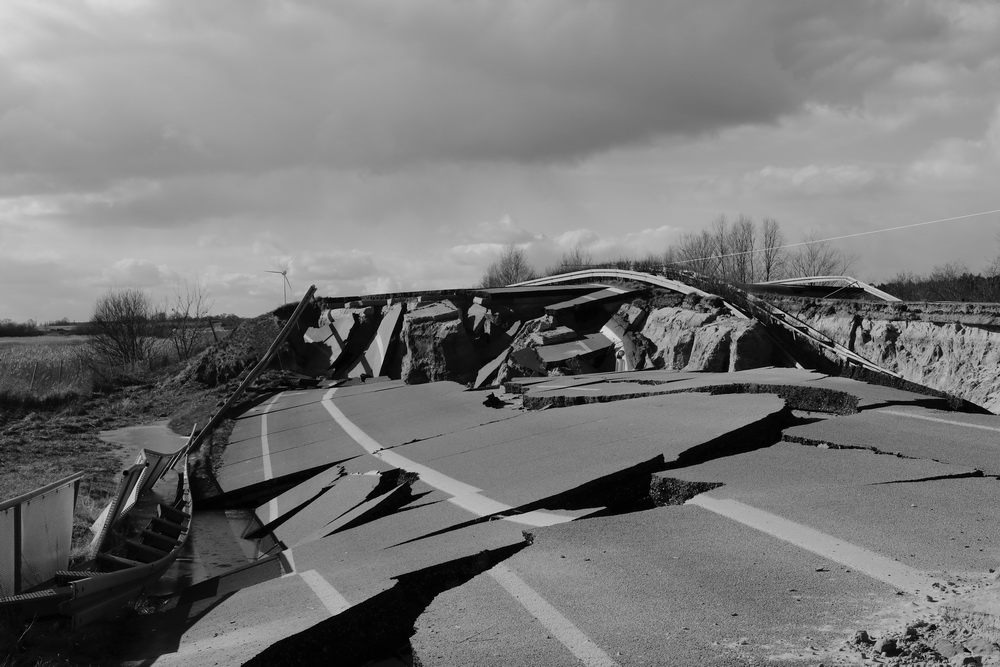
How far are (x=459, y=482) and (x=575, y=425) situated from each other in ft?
7.59

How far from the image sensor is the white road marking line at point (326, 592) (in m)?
4.64

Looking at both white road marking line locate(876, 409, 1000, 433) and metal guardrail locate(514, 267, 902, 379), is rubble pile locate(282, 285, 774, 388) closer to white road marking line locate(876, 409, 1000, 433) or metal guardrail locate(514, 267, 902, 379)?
metal guardrail locate(514, 267, 902, 379)

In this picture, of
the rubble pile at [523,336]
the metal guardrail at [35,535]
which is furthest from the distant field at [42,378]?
the metal guardrail at [35,535]

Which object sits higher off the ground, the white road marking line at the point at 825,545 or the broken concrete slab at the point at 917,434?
the broken concrete slab at the point at 917,434

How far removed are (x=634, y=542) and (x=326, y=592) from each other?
2.06 m

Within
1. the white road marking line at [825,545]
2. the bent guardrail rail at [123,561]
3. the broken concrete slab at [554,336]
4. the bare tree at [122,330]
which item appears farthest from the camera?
the bare tree at [122,330]

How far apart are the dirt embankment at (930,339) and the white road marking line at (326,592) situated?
28.7 feet

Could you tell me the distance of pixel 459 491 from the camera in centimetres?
716

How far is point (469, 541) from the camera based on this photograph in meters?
5.45

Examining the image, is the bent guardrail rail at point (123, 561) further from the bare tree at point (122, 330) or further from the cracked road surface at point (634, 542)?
the bare tree at point (122, 330)

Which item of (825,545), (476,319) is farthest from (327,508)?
(476,319)

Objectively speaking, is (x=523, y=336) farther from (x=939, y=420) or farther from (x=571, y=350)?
(x=939, y=420)

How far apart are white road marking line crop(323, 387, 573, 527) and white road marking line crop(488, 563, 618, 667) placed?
99cm

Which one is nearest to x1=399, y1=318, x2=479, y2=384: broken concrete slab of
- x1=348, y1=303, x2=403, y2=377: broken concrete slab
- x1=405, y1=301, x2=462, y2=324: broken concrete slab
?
x1=405, y1=301, x2=462, y2=324: broken concrete slab
